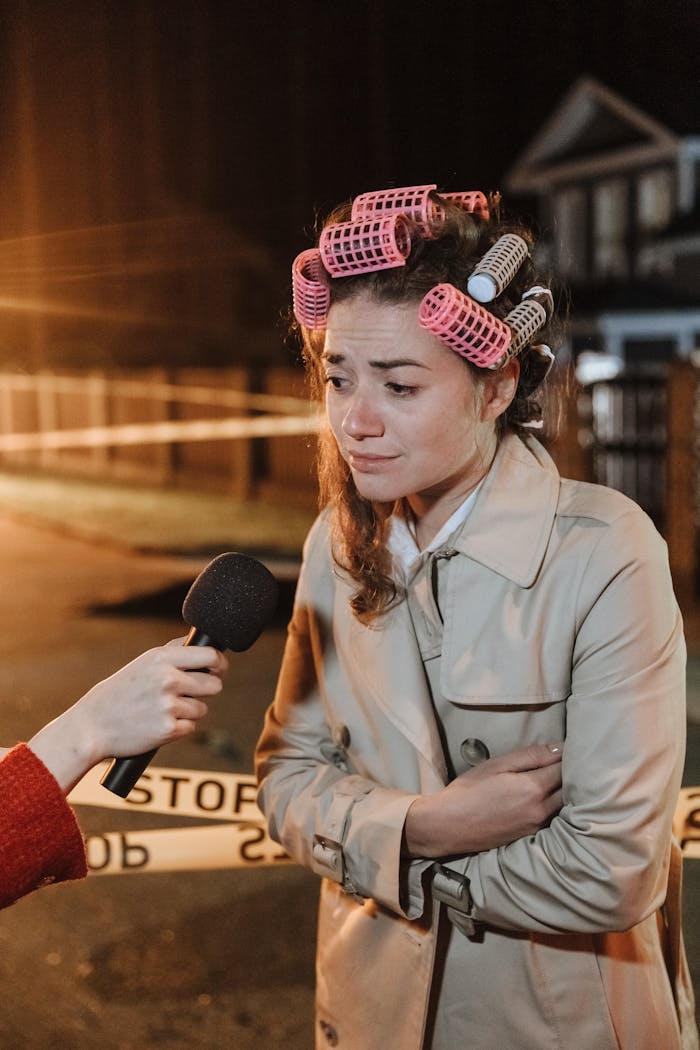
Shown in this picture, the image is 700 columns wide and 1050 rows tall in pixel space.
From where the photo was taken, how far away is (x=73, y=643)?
863cm

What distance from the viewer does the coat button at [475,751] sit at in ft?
6.73

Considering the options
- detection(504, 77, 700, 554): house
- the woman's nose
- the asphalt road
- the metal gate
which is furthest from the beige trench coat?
detection(504, 77, 700, 554): house

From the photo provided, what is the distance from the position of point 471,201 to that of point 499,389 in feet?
1.29

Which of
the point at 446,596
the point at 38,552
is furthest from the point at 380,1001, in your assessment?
the point at 38,552

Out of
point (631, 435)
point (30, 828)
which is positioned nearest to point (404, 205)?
point (30, 828)

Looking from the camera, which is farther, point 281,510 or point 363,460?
point 281,510

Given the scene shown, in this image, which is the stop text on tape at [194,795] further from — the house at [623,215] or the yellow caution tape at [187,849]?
the house at [623,215]

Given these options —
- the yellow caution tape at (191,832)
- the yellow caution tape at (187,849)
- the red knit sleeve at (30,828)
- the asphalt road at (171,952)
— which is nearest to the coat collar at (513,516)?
the red knit sleeve at (30,828)

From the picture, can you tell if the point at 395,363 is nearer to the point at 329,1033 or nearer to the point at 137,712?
the point at 137,712

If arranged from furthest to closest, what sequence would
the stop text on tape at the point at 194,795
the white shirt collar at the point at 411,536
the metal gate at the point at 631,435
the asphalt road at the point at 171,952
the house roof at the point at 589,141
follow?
the house roof at the point at 589,141, the metal gate at the point at 631,435, the asphalt road at the point at 171,952, the stop text on tape at the point at 194,795, the white shirt collar at the point at 411,536

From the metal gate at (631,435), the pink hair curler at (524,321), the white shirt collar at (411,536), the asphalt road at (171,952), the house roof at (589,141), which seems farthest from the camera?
the house roof at (589,141)

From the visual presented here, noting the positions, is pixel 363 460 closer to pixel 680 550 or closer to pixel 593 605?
pixel 593 605

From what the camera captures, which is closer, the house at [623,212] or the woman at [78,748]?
the woman at [78,748]

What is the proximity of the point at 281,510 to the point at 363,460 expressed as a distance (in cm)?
1409
